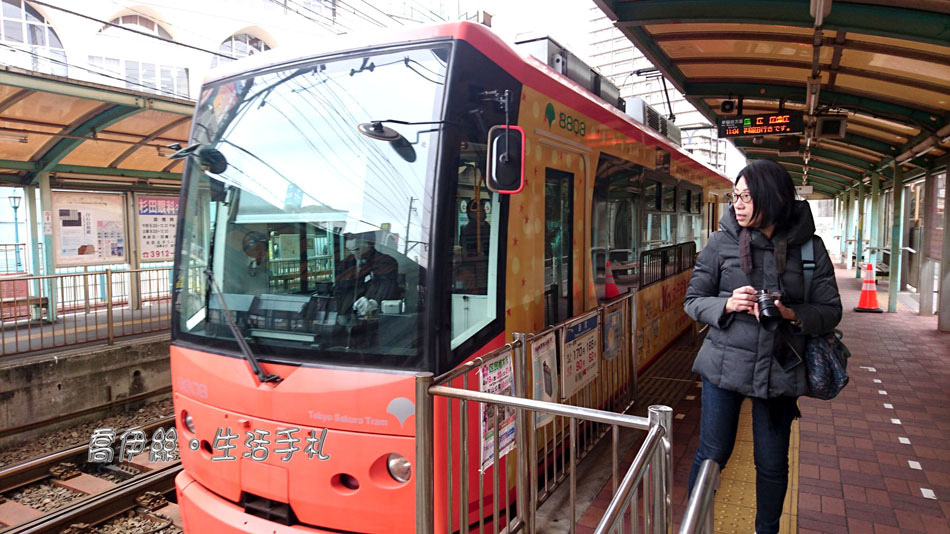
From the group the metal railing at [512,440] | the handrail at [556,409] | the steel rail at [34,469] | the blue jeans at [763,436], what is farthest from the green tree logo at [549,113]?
A: the steel rail at [34,469]

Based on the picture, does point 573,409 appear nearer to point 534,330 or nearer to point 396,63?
point 534,330

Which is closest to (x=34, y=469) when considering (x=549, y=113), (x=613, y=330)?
(x=613, y=330)

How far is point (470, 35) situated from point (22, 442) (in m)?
7.32

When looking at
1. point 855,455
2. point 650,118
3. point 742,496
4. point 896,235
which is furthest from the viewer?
point 896,235

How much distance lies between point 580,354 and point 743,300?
178 centimetres

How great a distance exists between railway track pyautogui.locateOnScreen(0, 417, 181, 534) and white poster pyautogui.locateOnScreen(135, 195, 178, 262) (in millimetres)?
5639

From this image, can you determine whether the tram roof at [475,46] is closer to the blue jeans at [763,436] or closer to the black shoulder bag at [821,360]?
the black shoulder bag at [821,360]

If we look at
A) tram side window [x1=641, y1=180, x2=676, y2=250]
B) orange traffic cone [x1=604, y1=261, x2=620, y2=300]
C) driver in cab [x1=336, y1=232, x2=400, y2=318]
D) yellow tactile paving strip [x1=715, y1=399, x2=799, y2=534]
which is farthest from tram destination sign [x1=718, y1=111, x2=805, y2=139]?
driver in cab [x1=336, y1=232, x2=400, y2=318]

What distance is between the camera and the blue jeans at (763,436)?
2.98 metres

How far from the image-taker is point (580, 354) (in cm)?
446

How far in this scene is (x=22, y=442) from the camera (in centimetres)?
720

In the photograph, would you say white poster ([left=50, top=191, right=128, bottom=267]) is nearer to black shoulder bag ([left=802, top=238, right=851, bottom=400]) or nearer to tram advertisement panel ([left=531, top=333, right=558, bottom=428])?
tram advertisement panel ([left=531, top=333, right=558, bottom=428])

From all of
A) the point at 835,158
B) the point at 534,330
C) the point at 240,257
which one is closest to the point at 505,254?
the point at 534,330

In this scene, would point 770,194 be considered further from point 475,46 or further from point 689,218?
point 689,218
